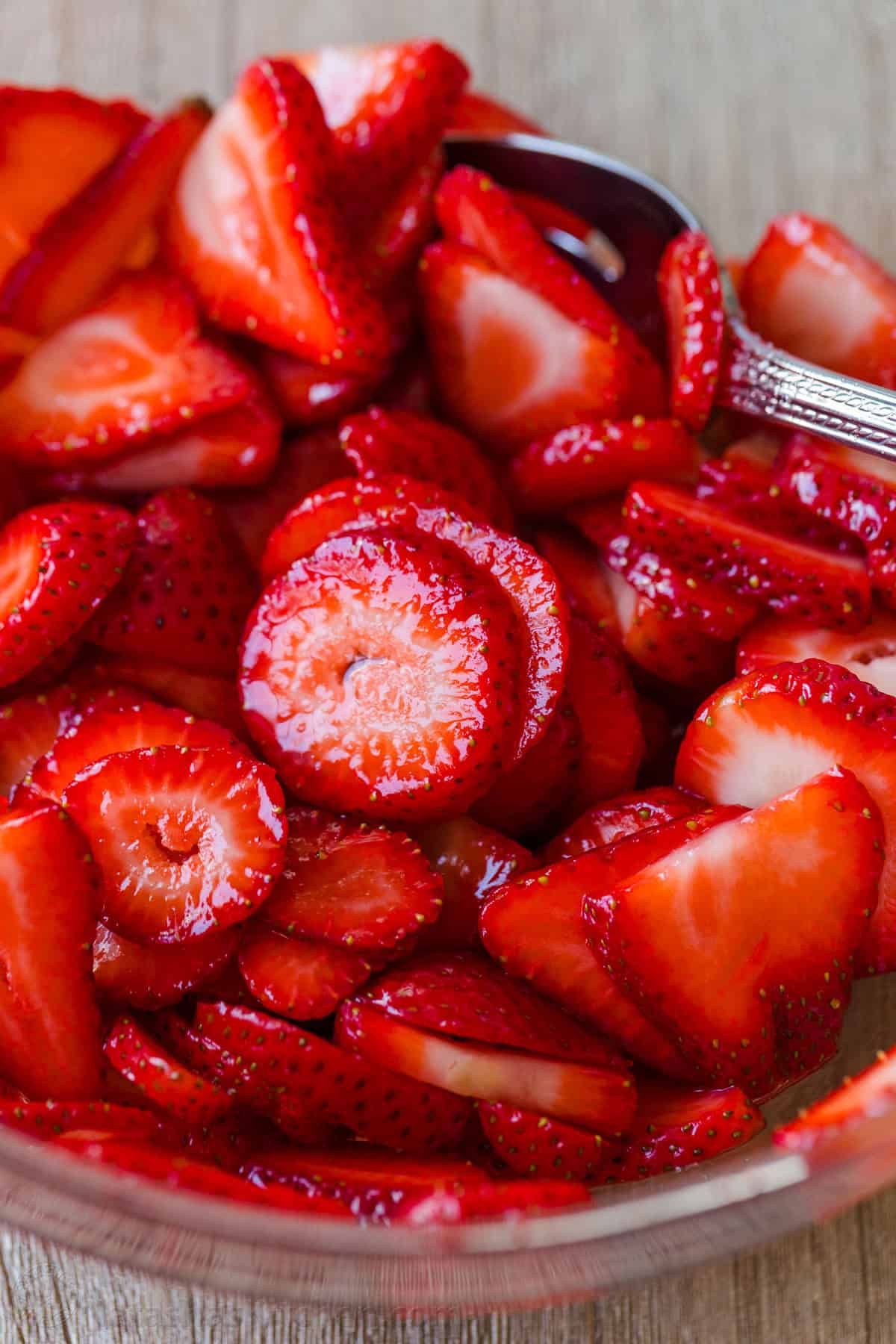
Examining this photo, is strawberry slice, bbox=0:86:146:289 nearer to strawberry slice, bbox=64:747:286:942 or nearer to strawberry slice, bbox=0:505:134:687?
strawberry slice, bbox=0:505:134:687

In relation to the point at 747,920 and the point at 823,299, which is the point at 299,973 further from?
the point at 823,299

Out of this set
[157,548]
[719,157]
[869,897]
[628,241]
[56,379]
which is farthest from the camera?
[719,157]

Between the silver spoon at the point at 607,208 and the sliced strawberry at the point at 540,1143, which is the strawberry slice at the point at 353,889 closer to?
the sliced strawberry at the point at 540,1143

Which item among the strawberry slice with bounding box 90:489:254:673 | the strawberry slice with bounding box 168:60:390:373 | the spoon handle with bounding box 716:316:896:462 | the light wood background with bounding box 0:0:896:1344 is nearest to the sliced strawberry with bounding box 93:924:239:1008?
the strawberry slice with bounding box 90:489:254:673

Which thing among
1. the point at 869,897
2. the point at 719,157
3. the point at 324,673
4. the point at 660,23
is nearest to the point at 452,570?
the point at 324,673

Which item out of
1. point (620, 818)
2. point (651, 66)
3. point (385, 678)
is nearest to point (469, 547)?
point (385, 678)

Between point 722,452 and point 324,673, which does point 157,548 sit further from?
point 722,452
